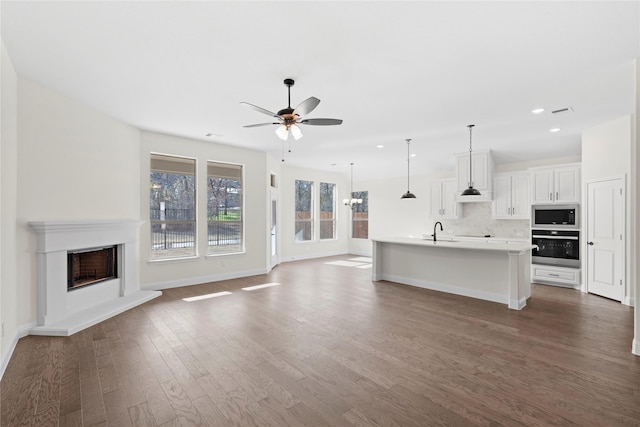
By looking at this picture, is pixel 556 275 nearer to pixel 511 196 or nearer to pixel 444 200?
pixel 511 196

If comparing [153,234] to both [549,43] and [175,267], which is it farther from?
[549,43]

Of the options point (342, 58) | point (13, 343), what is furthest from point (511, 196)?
point (13, 343)

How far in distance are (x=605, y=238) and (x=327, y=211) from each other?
23.2ft

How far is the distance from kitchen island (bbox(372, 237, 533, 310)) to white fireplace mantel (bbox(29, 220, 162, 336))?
4451mm

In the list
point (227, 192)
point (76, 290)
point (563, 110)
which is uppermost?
point (563, 110)

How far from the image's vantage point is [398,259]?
6344 mm

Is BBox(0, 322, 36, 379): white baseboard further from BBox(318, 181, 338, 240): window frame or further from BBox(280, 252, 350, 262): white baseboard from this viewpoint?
BBox(318, 181, 338, 240): window frame

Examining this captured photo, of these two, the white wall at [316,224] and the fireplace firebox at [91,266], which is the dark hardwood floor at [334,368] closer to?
the fireplace firebox at [91,266]

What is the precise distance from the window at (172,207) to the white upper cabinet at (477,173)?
5.98 meters

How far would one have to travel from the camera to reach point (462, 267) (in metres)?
5.35

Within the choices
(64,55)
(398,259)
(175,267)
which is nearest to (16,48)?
(64,55)

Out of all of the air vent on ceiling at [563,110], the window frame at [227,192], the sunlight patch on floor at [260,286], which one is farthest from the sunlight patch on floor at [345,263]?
the air vent on ceiling at [563,110]

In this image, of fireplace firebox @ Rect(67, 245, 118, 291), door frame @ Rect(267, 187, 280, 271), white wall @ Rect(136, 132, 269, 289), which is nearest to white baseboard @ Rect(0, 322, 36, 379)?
fireplace firebox @ Rect(67, 245, 118, 291)

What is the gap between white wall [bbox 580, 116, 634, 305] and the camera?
4723 millimetres
